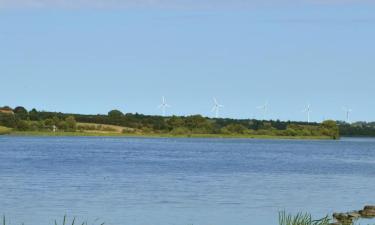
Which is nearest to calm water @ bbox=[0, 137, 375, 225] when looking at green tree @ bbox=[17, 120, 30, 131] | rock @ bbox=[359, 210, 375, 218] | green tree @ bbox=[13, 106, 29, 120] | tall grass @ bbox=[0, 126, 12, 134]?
rock @ bbox=[359, 210, 375, 218]

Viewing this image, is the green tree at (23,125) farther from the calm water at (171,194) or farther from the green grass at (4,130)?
the calm water at (171,194)

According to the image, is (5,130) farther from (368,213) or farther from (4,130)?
(368,213)

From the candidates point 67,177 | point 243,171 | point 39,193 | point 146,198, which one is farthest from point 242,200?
point 243,171

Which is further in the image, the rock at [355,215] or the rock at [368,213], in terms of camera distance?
the rock at [368,213]

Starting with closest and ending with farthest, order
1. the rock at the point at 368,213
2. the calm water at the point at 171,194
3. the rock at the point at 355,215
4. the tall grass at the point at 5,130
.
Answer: the calm water at the point at 171,194
the rock at the point at 355,215
the rock at the point at 368,213
the tall grass at the point at 5,130

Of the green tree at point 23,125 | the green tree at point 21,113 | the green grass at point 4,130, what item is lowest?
the green grass at point 4,130

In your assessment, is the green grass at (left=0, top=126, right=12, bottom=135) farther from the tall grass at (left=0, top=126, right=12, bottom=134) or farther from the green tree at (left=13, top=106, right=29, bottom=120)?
the green tree at (left=13, top=106, right=29, bottom=120)

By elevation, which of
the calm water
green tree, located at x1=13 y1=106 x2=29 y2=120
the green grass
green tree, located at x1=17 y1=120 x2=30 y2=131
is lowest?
the calm water

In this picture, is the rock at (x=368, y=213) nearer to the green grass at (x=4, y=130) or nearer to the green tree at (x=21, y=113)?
the green tree at (x=21, y=113)

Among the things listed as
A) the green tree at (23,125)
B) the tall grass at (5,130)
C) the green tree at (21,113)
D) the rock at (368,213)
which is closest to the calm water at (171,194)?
the rock at (368,213)

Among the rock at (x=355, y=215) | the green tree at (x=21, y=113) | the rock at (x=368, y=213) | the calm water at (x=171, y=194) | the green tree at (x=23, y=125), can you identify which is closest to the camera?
the calm water at (x=171, y=194)

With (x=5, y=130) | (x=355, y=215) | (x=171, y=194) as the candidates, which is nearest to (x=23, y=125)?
(x=5, y=130)

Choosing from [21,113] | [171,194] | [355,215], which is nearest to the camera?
[355,215]

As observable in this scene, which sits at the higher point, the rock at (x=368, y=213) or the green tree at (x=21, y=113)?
the green tree at (x=21, y=113)
